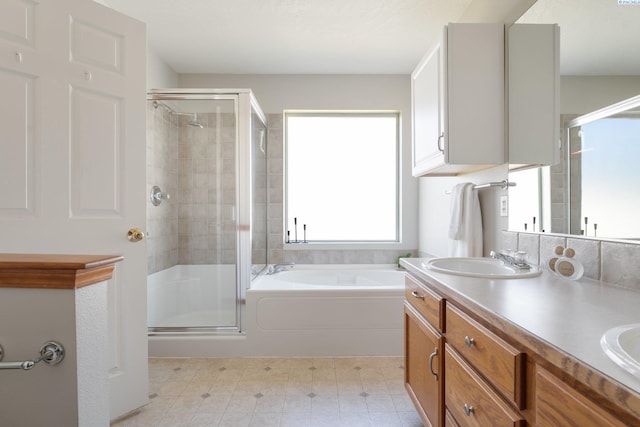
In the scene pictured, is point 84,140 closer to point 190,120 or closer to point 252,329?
point 190,120

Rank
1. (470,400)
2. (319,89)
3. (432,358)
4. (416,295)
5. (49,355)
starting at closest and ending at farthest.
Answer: (49,355) < (470,400) < (432,358) < (416,295) < (319,89)

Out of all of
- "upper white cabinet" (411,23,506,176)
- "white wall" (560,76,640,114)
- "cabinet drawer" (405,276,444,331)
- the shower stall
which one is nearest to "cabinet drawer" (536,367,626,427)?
"cabinet drawer" (405,276,444,331)

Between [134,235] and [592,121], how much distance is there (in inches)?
82.6

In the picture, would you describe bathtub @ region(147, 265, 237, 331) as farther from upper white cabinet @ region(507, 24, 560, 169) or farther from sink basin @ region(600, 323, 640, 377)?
sink basin @ region(600, 323, 640, 377)

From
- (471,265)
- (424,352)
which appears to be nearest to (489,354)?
(424,352)

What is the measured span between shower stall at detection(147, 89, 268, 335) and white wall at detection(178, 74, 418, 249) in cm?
85

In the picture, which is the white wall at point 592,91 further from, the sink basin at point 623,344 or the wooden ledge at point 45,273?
the wooden ledge at point 45,273

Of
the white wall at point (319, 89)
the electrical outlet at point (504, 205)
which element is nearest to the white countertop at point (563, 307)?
the electrical outlet at point (504, 205)

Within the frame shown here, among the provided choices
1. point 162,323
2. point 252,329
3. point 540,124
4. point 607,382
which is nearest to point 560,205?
point 540,124

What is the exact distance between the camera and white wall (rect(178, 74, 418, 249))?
3.37 metres

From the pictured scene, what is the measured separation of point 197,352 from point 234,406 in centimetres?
76

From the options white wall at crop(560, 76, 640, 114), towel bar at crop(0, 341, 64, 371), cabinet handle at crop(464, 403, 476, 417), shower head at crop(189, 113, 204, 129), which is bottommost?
cabinet handle at crop(464, 403, 476, 417)

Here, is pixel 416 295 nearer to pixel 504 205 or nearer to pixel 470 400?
pixel 470 400

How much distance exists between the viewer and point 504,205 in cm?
182
